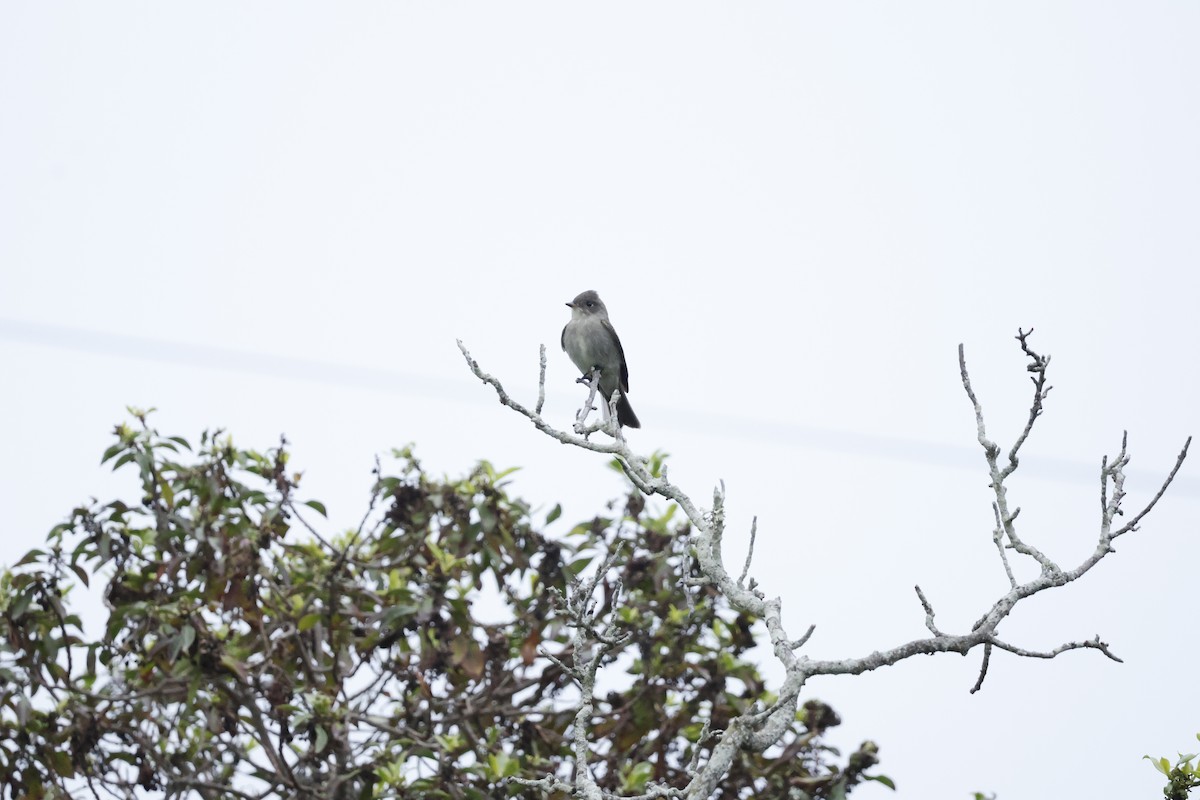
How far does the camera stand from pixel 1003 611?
11.1 ft

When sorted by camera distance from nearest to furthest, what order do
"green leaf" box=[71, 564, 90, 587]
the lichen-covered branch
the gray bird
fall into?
the lichen-covered branch
"green leaf" box=[71, 564, 90, 587]
the gray bird

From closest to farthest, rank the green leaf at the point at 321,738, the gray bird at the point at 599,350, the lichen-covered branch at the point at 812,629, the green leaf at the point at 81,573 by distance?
1. the lichen-covered branch at the point at 812,629
2. the green leaf at the point at 321,738
3. the green leaf at the point at 81,573
4. the gray bird at the point at 599,350

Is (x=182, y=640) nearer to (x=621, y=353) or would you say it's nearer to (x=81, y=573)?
(x=81, y=573)

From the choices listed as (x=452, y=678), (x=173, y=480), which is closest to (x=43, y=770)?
(x=173, y=480)

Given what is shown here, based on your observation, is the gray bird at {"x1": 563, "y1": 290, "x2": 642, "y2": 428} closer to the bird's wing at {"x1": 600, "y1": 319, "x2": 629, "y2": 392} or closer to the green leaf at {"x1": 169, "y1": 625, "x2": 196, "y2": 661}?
the bird's wing at {"x1": 600, "y1": 319, "x2": 629, "y2": 392}

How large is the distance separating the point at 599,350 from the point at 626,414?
53 cm

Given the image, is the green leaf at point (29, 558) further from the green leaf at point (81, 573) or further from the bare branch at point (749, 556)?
the bare branch at point (749, 556)

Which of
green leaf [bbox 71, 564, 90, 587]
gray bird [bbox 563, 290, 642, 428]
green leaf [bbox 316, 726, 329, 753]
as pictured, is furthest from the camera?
gray bird [bbox 563, 290, 642, 428]

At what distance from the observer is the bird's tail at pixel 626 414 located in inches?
368

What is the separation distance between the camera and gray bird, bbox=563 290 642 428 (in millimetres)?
9266

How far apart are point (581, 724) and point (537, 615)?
116 inches

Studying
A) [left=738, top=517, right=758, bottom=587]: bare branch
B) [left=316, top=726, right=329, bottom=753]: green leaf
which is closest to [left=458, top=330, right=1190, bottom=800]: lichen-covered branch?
[left=738, top=517, right=758, bottom=587]: bare branch

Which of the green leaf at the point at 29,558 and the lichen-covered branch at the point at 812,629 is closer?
the lichen-covered branch at the point at 812,629

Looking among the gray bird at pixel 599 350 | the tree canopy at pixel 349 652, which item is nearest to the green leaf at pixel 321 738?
the tree canopy at pixel 349 652
